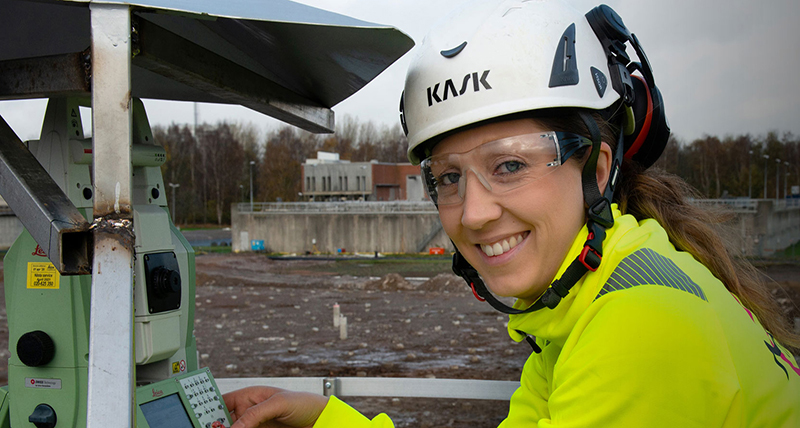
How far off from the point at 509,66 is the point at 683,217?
686 millimetres

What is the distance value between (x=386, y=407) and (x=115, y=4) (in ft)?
23.0

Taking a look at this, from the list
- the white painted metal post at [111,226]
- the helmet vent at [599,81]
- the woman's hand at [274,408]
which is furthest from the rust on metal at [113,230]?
the helmet vent at [599,81]

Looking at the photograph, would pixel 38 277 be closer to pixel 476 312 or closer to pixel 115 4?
pixel 115 4

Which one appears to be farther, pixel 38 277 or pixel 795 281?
pixel 795 281

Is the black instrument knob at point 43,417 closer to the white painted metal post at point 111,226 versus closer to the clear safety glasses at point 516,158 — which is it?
the white painted metal post at point 111,226

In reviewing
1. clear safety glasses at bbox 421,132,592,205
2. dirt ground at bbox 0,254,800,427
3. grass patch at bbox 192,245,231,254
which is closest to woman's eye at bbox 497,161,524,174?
clear safety glasses at bbox 421,132,592,205

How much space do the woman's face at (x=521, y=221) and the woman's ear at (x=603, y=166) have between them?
114 millimetres

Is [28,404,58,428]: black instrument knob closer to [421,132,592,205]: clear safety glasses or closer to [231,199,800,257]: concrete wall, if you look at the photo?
[421,132,592,205]: clear safety glasses

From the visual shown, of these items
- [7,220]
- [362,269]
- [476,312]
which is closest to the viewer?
[476,312]

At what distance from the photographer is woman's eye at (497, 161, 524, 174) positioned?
1.57m

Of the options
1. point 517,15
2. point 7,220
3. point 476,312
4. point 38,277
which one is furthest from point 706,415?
point 7,220

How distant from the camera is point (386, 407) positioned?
7785 millimetres

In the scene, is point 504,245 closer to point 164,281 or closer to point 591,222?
point 591,222

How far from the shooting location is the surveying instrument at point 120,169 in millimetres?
1507
